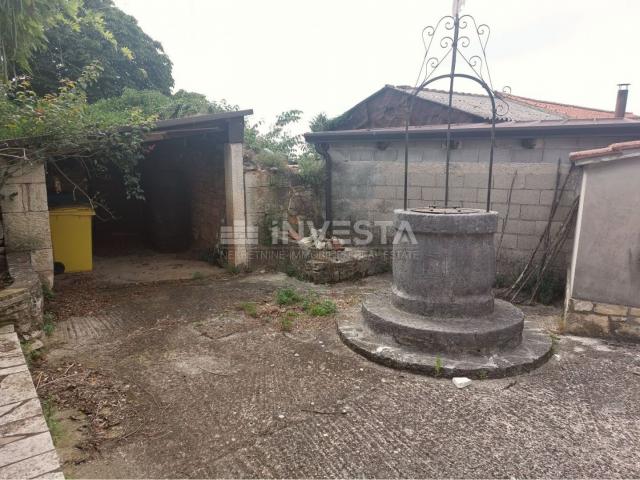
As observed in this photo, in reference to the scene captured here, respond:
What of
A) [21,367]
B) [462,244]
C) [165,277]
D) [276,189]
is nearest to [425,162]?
[276,189]

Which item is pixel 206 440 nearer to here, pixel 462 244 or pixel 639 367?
pixel 462 244

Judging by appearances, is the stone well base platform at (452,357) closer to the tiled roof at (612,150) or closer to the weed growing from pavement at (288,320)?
the weed growing from pavement at (288,320)

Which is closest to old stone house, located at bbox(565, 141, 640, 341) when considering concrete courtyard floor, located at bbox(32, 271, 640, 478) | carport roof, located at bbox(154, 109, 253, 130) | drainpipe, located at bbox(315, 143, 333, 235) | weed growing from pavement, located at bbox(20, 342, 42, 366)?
concrete courtyard floor, located at bbox(32, 271, 640, 478)

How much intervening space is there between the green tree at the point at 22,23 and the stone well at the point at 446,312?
16.4ft

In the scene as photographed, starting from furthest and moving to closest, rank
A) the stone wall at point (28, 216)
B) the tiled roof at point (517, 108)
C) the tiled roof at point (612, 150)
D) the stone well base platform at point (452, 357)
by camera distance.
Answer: the tiled roof at point (517, 108), the stone wall at point (28, 216), the tiled roof at point (612, 150), the stone well base platform at point (452, 357)

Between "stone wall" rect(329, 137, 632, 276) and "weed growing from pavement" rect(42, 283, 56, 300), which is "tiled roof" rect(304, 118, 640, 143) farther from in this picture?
"weed growing from pavement" rect(42, 283, 56, 300)

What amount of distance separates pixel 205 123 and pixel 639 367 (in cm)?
650

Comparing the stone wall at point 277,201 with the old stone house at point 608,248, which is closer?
the old stone house at point 608,248

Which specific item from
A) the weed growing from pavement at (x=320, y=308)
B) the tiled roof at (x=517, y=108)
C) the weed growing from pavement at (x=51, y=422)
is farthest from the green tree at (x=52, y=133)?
the tiled roof at (x=517, y=108)

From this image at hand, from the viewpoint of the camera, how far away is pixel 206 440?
8.90ft

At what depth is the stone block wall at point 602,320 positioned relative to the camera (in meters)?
4.19

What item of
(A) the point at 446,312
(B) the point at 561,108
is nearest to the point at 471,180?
(A) the point at 446,312

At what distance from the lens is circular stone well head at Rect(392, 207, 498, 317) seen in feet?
13.1

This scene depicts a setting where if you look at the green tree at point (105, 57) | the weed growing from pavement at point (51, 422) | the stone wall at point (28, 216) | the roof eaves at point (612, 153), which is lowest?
the weed growing from pavement at point (51, 422)
